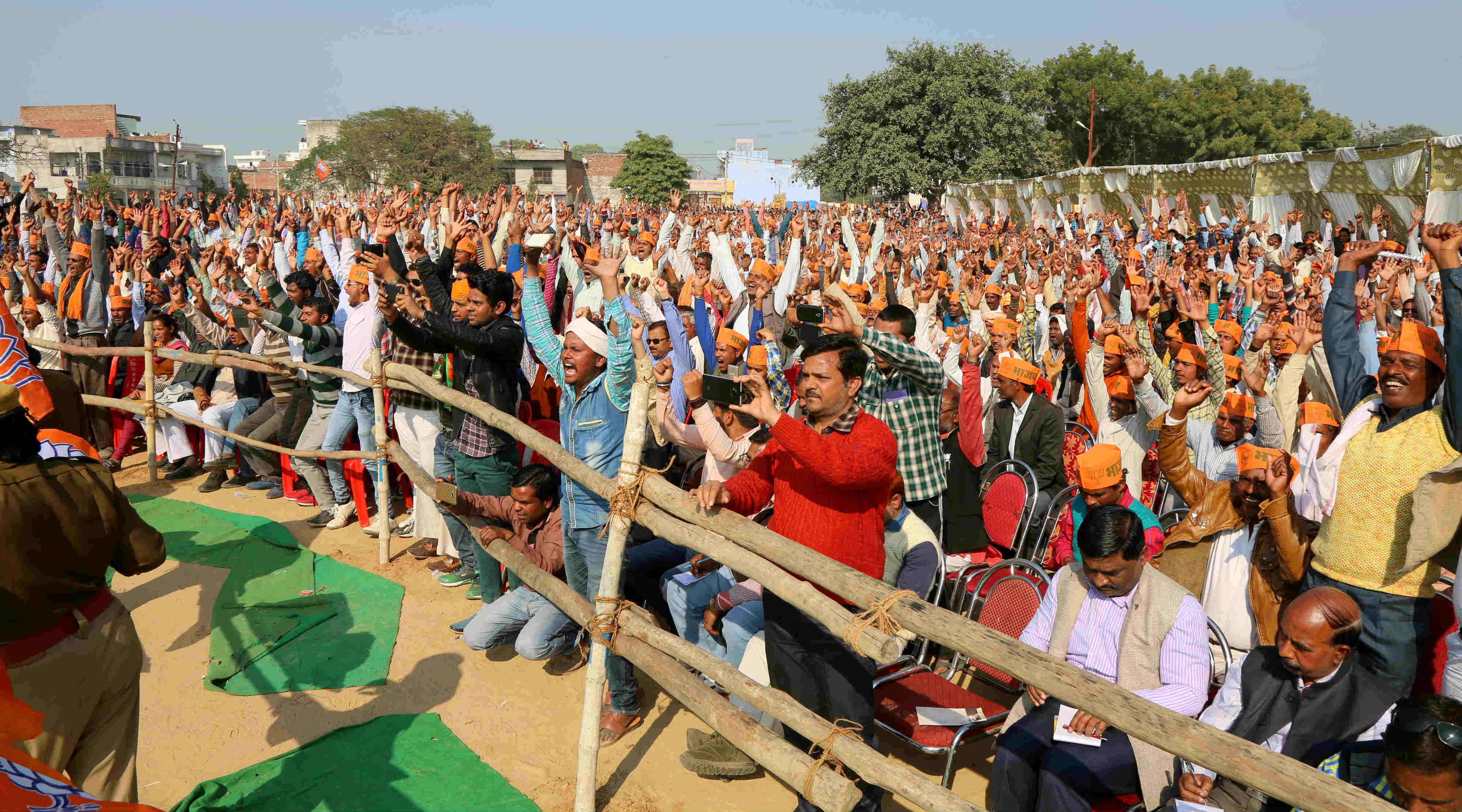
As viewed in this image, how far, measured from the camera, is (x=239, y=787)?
414 centimetres

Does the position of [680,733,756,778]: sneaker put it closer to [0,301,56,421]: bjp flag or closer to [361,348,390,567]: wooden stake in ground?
[361,348,390,567]: wooden stake in ground

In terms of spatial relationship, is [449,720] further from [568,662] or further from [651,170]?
[651,170]

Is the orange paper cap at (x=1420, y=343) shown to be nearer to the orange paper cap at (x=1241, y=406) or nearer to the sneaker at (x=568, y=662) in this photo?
the orange paper cap at (x=1241, y=406)

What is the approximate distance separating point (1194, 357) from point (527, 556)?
3801 millimetres

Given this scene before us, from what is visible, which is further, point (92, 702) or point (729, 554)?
point (729, 554)

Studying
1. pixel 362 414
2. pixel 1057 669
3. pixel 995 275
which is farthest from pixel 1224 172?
pixel 1057 669

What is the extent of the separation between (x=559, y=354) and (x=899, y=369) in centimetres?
189

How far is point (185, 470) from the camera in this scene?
28.6ft

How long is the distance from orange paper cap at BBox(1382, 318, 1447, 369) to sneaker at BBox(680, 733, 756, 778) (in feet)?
10.1

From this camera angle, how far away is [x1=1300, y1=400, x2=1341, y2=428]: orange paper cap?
419 cm

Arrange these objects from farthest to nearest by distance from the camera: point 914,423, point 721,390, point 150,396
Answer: point 150,396, point 914,423, point 721,390

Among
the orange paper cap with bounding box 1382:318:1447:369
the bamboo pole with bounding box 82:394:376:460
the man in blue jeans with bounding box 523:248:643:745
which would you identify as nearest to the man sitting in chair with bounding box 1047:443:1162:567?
the orange paper cap with bounding box 1382:318:1447:369

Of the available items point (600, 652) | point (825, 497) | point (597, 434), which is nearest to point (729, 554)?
point (825, 497)

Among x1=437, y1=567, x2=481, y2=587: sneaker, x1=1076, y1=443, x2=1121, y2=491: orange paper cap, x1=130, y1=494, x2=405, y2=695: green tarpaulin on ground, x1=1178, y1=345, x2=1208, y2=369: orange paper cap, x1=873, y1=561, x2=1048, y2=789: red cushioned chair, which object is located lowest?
x1=130, y1=494, x2=405, y2=695: green tarpaulin on ground
